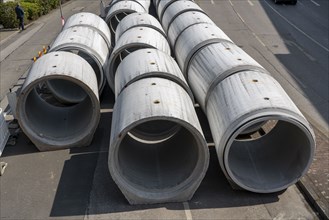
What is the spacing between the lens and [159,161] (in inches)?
348

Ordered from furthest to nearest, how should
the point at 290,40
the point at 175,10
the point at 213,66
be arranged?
the point at 290,40 < the point at 175,10 < the point at 213,66

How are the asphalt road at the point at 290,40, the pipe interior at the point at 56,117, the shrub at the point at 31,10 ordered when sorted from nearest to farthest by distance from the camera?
the pipe interior at the point at 56,117
the asphalt road at the point at 290,40
the shrub at the point at 31,10

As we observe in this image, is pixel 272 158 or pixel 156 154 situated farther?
pixel 156 154

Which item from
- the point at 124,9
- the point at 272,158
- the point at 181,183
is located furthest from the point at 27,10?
the point at 272,158

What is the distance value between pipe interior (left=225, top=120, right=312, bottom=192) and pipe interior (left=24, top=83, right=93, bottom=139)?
431cm

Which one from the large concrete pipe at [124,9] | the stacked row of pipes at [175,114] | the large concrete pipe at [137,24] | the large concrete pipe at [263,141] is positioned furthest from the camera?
the large concrete pipe at [124,9]

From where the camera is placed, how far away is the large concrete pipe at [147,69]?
8570 millimetres

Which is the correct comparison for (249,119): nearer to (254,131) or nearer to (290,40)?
(254,131)

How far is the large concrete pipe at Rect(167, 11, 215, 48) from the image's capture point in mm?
12539

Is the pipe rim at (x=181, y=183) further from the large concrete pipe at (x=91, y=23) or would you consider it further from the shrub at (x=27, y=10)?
the shrub at (x=27, y=10)

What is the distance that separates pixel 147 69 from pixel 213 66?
166 cm

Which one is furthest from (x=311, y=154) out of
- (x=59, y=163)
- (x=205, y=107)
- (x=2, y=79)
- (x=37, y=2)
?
(x=37, y=2)

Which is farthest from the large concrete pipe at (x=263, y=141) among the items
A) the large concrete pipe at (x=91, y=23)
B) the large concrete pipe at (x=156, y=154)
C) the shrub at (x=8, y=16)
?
the shrub at (x=8, y=16)

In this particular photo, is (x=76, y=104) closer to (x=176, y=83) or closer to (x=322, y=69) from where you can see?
(x=176, y=83)
